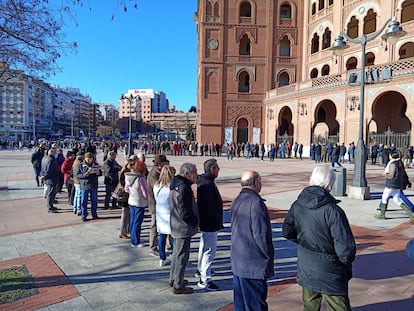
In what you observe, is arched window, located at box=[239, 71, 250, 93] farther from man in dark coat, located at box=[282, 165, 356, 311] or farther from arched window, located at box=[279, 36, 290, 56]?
man in dark coat, located at box=[282, 165, 356, 311]

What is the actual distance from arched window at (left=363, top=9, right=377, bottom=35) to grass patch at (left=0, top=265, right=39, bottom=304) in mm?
35188

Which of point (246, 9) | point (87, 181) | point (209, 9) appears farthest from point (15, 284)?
point (246, 9)

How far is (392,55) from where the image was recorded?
89.7ft

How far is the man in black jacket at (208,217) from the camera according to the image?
4.09m

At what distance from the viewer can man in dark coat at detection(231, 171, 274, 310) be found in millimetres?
2865

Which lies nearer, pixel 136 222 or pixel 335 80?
pixel 136 222

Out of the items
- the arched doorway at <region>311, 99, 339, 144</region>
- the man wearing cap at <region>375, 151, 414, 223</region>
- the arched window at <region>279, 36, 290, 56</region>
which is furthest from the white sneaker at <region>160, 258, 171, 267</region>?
the arched window at <region>279, 36, 290, 56</region>

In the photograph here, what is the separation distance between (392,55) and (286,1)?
16025 mm

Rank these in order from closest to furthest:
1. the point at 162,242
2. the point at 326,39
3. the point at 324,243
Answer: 1. the point at 324,243
2. the point at 162,242
3. the point at 326,39

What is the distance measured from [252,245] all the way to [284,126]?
120 feet

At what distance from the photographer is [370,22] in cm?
3184

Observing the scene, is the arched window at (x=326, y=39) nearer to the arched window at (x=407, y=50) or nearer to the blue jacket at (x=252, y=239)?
the arched window at (x=407, y=50)

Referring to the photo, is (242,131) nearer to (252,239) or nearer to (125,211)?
(125,211)

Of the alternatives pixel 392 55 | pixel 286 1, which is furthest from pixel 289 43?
pixel 392 55
